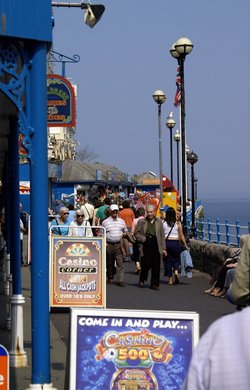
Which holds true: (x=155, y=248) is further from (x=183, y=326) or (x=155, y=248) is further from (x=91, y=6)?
(x=183, y=326)

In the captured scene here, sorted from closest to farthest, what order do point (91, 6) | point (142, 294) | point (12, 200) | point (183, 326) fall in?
point (183, 326) → point (12, 200) → point (91, 6) → point (142, 294)

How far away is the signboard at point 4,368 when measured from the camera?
629cm

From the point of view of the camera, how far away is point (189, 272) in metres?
21.9

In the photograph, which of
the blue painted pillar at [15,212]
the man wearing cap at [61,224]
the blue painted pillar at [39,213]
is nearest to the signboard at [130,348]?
the blue painted pillar at [39,213]

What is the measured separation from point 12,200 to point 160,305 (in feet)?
18.8

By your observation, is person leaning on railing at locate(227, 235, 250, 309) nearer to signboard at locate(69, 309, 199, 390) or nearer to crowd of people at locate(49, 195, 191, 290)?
signboard at locate(69, 309, 199, 390)

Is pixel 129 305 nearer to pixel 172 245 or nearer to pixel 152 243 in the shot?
pixel 152 243

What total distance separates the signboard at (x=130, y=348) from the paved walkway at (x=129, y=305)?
2405 millimetres

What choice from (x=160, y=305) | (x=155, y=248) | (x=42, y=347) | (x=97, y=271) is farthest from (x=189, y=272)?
(x=42, y=347)

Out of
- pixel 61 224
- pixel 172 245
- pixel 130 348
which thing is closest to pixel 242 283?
pixel 130 348

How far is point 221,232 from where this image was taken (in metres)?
27.6

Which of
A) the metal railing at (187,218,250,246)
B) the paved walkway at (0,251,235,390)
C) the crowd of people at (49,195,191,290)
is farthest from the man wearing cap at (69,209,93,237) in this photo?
the metal railing at (187,218,250,246)

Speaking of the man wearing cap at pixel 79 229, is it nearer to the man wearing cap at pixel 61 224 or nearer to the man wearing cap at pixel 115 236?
the man wearing cap at pixel 61 224

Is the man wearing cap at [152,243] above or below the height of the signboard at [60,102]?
below
